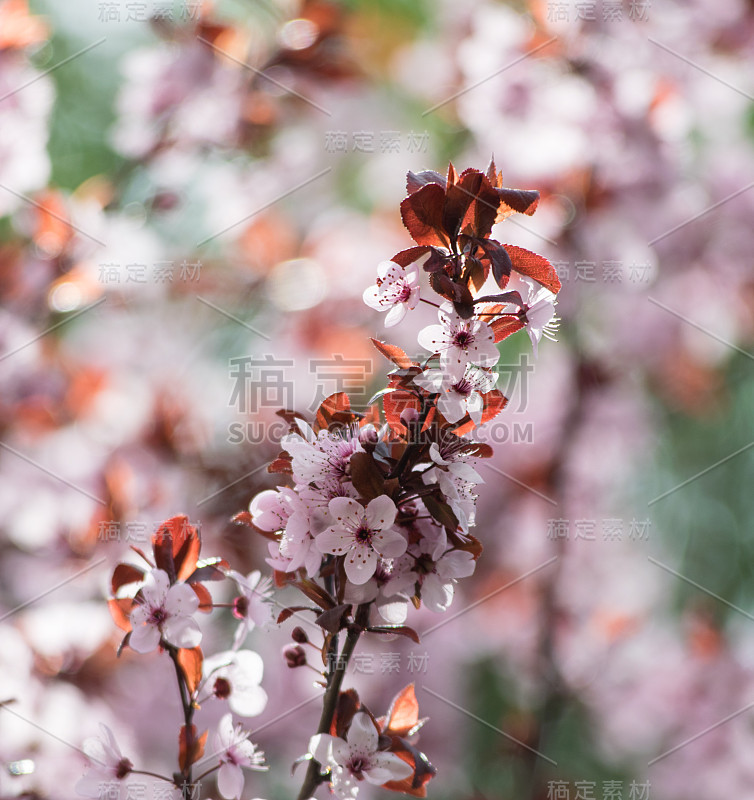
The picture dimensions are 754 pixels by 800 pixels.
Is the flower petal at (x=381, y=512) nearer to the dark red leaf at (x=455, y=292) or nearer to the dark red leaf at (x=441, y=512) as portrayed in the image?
the dark red leaf at (x=441, y=512)

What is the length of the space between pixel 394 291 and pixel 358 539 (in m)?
0.19

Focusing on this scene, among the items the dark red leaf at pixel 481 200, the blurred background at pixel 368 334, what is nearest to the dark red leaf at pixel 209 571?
the dark red leaf at pixel 481 200

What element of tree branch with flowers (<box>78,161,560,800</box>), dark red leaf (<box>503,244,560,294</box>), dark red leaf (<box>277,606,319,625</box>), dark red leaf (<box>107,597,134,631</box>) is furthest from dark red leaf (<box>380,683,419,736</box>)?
dark red leaf (<box>503,244,560,294</box>)

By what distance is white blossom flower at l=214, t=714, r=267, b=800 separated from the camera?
53 cm

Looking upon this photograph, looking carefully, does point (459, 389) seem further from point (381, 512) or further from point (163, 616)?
point (163, 616)

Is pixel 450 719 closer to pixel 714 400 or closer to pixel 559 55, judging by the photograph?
pixel 714 400

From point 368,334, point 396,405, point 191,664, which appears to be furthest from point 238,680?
point 368,334

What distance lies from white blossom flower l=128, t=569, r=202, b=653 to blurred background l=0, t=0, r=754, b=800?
41cm

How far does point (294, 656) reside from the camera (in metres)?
0.59

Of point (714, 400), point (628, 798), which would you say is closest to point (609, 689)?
point (628, 798)

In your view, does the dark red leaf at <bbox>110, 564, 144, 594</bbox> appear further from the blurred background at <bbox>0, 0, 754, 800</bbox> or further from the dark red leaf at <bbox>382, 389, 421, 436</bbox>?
the blurred background at <bbox>0, 0, 754, 800</bbox>

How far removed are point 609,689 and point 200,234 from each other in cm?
160

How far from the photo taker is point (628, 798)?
1925 mm

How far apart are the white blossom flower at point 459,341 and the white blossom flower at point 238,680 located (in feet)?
0.90
